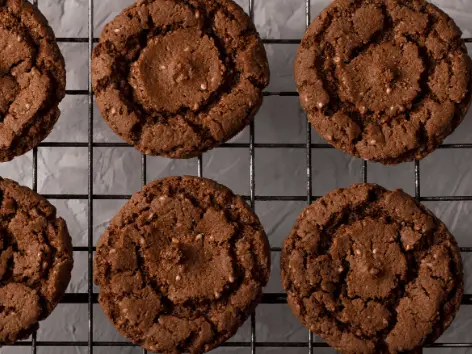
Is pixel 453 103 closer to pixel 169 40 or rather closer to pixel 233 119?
pixel 233 119

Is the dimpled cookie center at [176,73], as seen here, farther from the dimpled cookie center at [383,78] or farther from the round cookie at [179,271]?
the dimpled cookie center at [383,78]

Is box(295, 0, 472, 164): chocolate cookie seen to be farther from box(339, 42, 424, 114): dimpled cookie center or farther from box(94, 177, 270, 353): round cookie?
box(94, 177, 270, 353): round cookie

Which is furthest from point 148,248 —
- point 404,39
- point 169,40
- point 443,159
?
point 443,159

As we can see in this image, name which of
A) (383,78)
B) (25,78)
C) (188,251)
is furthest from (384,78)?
(25,78)

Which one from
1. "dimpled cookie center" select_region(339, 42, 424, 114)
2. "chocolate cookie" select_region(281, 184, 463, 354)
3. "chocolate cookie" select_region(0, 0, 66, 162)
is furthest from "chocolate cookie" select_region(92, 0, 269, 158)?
"chocolate cookie" select_region(281, 184, 463, 354)

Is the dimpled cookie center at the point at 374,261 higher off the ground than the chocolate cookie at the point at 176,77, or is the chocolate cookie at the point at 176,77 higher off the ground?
the chocolate cookie at the point at 176,77

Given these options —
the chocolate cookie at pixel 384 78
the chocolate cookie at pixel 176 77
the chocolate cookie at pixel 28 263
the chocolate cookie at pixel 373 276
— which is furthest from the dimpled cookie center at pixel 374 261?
the chocolate cookie at pixel 28 263
